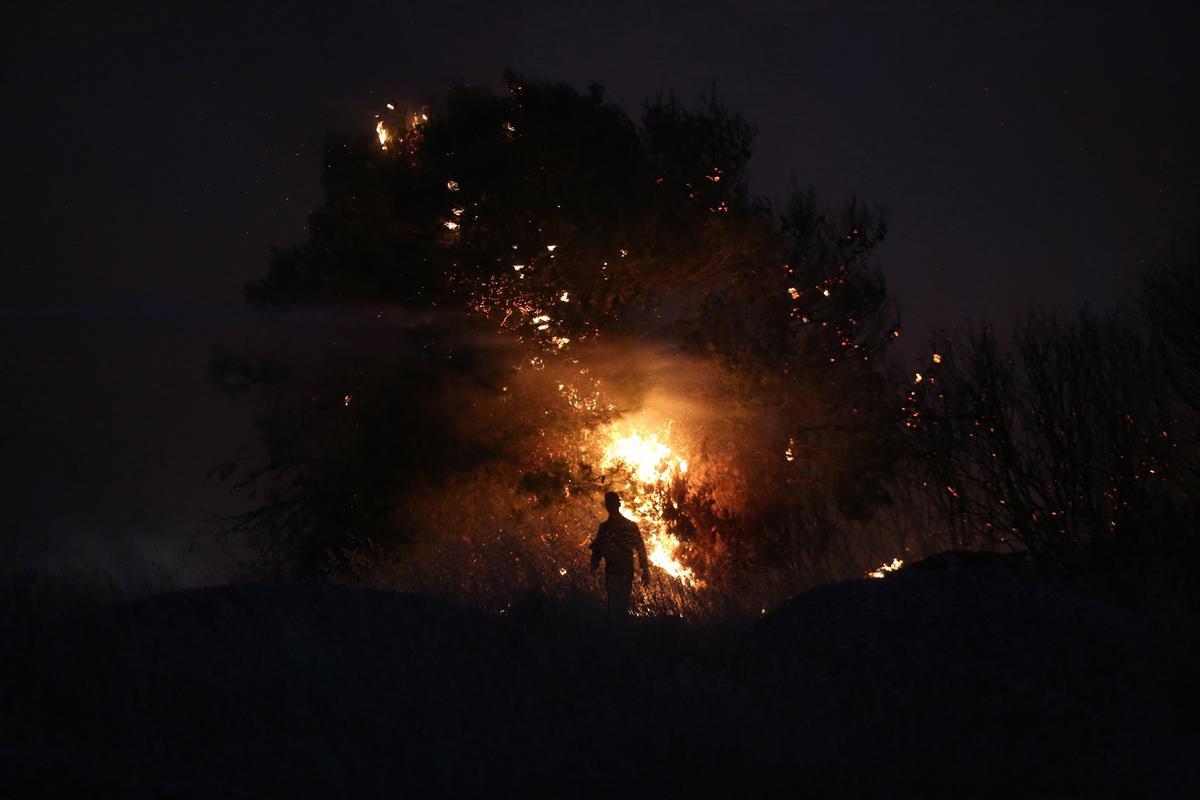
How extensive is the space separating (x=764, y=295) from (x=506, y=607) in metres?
11.5

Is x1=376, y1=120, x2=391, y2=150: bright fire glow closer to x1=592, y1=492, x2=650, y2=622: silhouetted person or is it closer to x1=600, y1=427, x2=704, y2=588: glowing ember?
x1=600, y1=427, x2=704, y2=588: glowing ember

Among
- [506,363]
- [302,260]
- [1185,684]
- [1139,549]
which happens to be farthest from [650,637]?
[302,260]

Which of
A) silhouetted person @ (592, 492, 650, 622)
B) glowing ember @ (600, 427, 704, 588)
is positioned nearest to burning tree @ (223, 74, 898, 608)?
glowing ember @ (600, 427, 704, 588)

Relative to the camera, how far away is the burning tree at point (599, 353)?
20359 millimetres

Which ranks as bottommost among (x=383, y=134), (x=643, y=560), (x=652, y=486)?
(x=643, y=560)

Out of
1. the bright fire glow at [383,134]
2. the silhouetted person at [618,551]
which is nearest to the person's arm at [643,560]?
the silhouetted person at [618,551]

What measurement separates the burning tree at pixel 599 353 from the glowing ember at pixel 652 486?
4cm

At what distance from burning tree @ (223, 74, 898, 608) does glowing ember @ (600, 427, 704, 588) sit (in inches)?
1.7

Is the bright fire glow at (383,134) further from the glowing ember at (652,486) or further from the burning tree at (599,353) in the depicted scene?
the glowing ember at (652,486)

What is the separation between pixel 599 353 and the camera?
824 inches

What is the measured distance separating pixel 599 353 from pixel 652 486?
2837mm

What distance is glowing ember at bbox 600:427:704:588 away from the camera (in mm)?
20172

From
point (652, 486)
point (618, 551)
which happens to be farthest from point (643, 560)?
point (652, 486)

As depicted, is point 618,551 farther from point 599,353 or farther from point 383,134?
point 383,134
